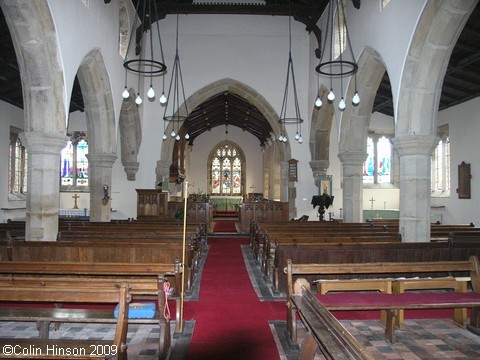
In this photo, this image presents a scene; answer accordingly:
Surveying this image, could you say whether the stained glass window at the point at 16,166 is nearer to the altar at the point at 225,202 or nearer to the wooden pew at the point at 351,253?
the altar at the point at 225,202

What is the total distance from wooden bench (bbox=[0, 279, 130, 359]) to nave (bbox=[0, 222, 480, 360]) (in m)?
0.65

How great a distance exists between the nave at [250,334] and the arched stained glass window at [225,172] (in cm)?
2234

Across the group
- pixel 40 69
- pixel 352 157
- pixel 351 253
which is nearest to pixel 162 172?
pixel 352 157

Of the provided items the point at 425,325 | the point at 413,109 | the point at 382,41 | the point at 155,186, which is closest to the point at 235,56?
the point at 155,186

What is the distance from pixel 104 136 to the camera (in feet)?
35.3

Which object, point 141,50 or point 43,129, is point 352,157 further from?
point 43,129

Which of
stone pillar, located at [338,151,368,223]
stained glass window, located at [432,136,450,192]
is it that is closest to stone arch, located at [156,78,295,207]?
stone pillar, located at [338,151,368,223]

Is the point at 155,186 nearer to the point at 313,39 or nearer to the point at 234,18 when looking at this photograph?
the point at 234,18

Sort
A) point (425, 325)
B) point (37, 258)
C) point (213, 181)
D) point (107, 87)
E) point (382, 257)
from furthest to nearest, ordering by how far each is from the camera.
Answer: point (213, 181) → point (107, 87) → point (382, 257) → point (37, 258) → point (425, 325)

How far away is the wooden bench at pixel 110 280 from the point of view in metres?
3.29

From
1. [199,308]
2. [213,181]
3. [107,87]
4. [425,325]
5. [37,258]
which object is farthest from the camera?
[213,181]

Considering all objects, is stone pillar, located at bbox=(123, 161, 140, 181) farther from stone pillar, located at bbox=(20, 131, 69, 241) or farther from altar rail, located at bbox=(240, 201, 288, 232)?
stone pillar, located at bbox=(20, 131, 69, 241)

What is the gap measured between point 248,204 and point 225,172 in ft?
46.4

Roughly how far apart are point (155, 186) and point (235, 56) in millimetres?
5483
